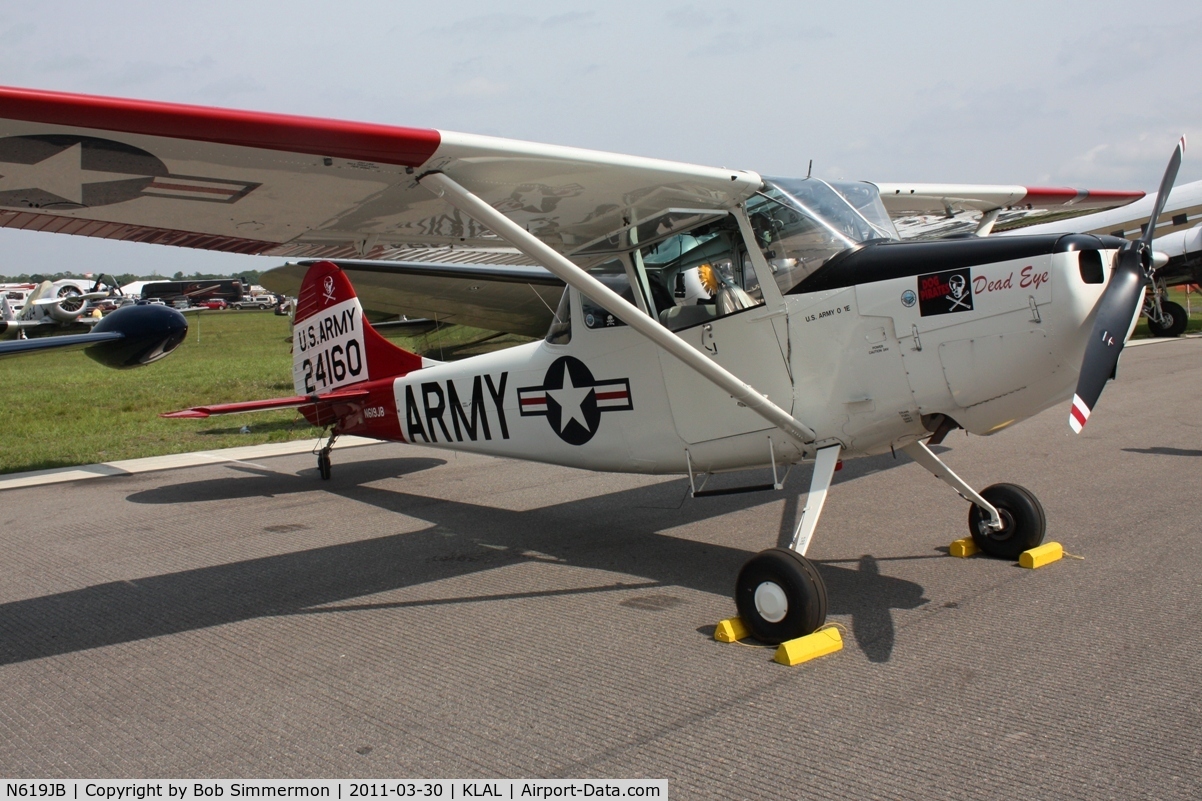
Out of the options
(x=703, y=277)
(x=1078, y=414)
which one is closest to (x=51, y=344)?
(x=703, y=277)

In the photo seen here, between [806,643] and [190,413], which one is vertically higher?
[190,413]

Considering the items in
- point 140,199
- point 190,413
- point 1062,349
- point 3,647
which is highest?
point 140,199

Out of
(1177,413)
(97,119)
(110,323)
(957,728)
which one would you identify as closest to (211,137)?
(97,119)

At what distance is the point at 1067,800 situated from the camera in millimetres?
2891

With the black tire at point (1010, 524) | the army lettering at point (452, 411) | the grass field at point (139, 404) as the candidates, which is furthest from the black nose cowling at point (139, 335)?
the black tire at point (1010, 524)

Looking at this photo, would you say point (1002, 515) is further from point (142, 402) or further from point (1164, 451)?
point (142, 402)

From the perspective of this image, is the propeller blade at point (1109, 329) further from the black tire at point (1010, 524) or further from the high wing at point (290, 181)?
the high wing at point (290, 181)

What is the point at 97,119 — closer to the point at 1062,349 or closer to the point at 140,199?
the point at 140,199

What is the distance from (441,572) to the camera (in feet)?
20.0

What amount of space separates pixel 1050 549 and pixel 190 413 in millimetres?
7091

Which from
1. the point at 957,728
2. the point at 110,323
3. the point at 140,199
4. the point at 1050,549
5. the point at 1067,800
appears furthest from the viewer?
the point at 110,323

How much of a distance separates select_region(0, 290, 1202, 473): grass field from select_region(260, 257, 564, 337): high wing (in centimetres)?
241

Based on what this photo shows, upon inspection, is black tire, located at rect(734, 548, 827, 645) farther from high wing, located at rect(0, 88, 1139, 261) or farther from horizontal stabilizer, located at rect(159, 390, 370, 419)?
horizontal stabilizer, located at rect(159, 390, 370, 419)

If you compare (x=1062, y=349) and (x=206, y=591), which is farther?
(x=206, y=591)
